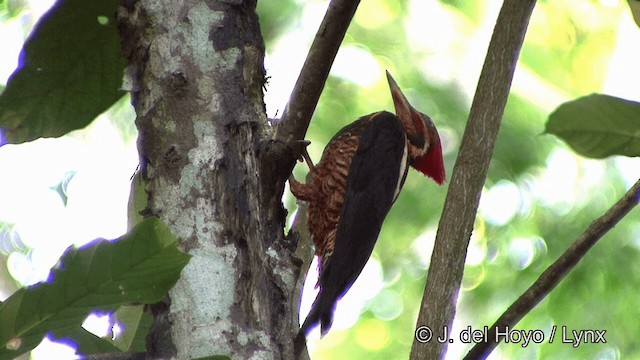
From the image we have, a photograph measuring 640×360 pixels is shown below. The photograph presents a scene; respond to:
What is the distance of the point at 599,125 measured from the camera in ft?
5.41

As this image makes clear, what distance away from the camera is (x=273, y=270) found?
5.38 ft

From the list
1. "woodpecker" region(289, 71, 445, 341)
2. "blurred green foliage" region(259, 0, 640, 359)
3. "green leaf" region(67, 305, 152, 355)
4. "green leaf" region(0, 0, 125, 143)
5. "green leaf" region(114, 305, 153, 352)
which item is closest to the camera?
"green leaf" region(67, 305, 152, 355)

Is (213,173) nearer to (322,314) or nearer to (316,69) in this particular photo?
(316,69)

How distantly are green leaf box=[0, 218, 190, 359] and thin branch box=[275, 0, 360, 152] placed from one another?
1.68 ft

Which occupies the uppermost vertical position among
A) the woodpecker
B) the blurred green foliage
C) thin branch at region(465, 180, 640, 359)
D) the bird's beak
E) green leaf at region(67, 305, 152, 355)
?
the blurred green foliage

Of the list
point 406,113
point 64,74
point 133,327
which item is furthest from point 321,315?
A: point 406,113

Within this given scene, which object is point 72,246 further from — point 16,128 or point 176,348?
point 16,128

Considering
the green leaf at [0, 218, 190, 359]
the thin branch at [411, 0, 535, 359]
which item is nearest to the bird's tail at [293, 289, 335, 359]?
the thin branch at [411, 0, 535, 359]

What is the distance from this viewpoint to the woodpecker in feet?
8.34

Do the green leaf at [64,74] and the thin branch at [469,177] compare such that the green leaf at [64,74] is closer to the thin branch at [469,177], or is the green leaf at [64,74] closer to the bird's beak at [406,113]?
the thin branch at [469,177]

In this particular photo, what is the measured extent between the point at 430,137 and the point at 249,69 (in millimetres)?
1601

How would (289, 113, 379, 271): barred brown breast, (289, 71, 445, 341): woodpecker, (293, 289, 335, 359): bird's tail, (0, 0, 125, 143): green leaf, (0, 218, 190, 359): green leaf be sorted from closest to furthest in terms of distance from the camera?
(0, 218, 190, 359): green leaf
(0, 0, 125, 143): green leaf
(293, 289, 335, 359): bird's tail
(289, 71, 445, 341): woodpecker
(289, 113, 379, 271): barred brown breast

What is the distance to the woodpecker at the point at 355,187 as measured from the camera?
2.54 metres

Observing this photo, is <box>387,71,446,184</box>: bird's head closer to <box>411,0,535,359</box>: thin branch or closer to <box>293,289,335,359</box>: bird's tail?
<box>293,289,335,359</box>: bird's tail
